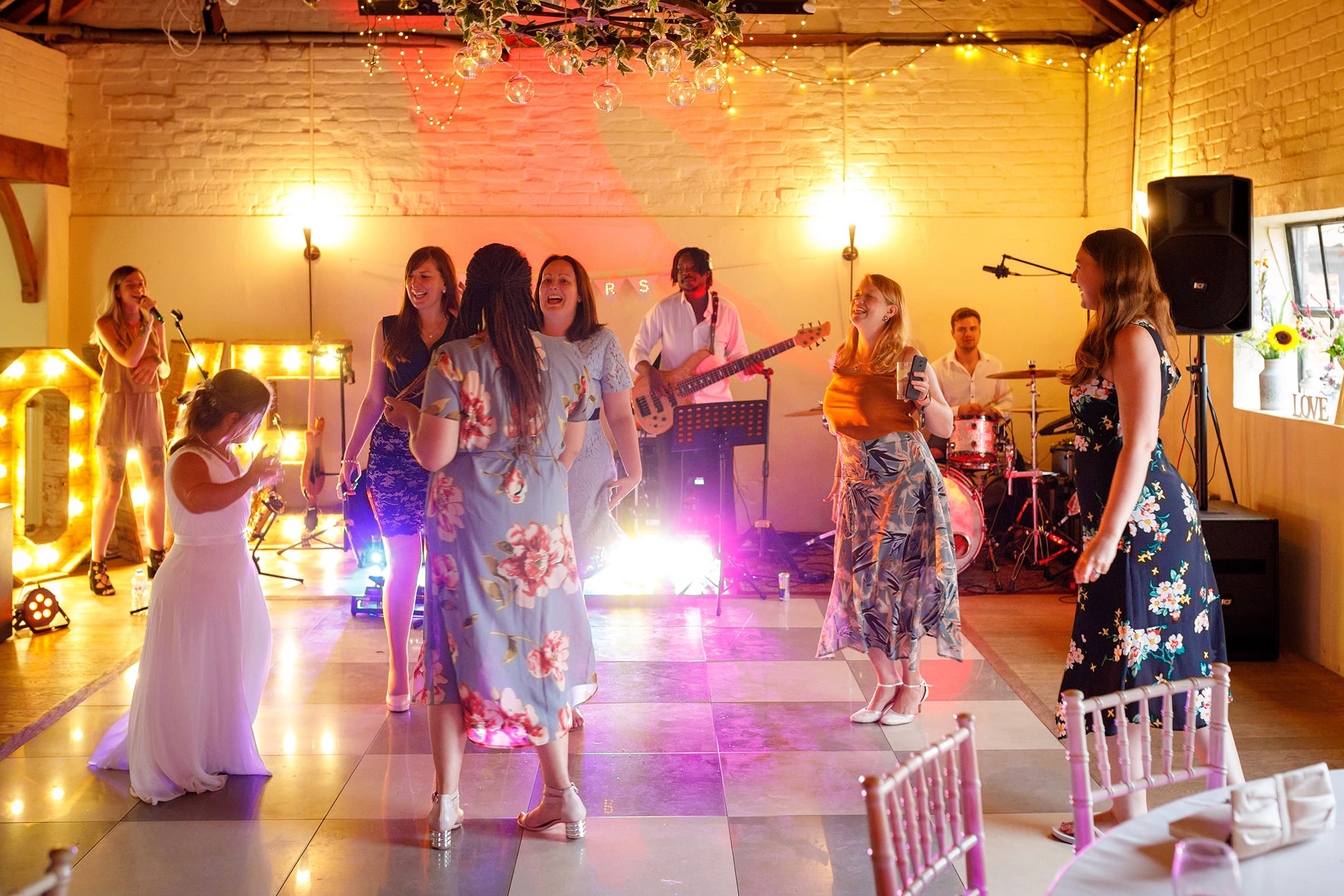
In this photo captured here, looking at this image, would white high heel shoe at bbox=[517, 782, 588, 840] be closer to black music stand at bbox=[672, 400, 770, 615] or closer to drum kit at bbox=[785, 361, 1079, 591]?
black music stand at bbox=[672, 400, 770, 615]

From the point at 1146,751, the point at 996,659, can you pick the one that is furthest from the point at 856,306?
the point at 1146,751

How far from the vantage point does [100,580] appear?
6.55 metres

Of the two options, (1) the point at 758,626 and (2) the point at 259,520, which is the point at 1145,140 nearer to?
(1) the point at 758,626

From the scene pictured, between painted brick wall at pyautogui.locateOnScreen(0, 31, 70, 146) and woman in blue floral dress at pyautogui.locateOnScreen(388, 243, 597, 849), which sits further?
painted brick wall at pyautogui.locateOnScreen(0, 31, 70, 146)

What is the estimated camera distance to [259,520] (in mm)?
7070

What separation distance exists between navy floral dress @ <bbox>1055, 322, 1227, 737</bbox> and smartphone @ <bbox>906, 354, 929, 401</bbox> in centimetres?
94

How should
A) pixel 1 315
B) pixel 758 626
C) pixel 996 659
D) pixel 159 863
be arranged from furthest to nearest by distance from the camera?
pixel 1 315, pixel 758 626, pixel 996 659, pixel 159 863

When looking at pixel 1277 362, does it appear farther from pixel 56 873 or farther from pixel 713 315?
pixel 56 873

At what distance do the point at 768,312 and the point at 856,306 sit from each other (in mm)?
4302

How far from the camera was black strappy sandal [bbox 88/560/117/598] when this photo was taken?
652cm

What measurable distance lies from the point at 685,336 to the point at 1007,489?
7.41ft

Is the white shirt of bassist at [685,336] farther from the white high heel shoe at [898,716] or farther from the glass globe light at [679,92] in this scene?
the white high heel shoe at [898,716]

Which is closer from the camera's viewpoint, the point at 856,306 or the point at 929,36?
the point at 856,306

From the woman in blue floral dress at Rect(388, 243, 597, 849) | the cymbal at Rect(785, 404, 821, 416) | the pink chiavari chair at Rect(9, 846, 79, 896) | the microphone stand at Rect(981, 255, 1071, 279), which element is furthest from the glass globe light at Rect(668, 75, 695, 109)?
the pink chiavari chair at Rect(9, 846, 79, 896)
